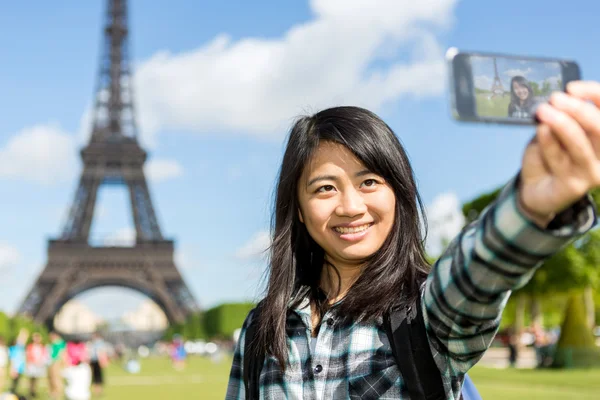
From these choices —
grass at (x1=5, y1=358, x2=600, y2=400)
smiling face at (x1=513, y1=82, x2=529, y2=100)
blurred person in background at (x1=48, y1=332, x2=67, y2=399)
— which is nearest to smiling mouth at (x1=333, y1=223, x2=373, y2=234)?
smiling face at (x1=513, y1=82, x2=529, y2=100)

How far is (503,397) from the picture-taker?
12812mm

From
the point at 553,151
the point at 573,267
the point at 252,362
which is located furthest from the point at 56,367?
the point at 573,267

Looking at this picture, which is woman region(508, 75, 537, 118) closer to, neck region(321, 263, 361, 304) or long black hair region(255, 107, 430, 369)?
long black hair region(255, 107, 430, 369)

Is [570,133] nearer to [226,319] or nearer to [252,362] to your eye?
[252,362]

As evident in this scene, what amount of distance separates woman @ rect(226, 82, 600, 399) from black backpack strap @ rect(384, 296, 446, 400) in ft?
0.07

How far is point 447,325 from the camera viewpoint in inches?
57.8

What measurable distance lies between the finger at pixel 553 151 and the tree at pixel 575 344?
22503 mm

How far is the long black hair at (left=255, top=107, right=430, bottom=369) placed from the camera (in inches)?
70.5

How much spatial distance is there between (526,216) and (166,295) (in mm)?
51644

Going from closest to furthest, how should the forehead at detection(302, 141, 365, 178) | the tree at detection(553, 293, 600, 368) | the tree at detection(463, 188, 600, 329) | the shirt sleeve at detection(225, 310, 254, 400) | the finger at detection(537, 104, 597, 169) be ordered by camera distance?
the finger at detection(537, 104, 597, 169) < the forehead at detection(302, 141, 365, 178) < the shirt sleeve at detection(225, 310, 254, 400) < the tree at detection(553, 293, 600, 368) < the tree at detection(463, 188, 600, 329)

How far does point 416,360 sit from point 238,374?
68 centimetres

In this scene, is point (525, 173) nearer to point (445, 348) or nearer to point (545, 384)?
point (445, 348)

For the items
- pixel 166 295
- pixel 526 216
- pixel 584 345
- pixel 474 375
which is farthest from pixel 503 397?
pixel 166 295

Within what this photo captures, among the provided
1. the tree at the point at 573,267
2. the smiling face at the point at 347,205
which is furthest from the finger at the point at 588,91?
the tree at the point at 573,267
